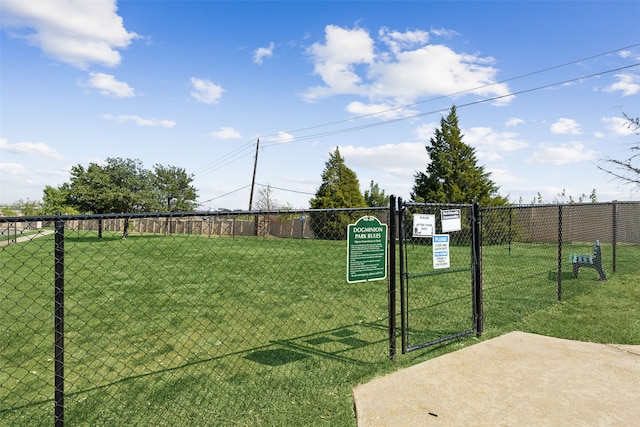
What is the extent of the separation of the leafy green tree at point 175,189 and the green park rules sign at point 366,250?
157 feet

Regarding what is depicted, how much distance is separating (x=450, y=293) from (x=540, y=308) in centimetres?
197

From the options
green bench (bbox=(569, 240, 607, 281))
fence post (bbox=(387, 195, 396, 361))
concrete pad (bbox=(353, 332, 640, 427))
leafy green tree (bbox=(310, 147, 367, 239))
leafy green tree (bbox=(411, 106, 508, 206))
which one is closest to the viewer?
concrete pad (bbox=(353, 332, 640, 427))

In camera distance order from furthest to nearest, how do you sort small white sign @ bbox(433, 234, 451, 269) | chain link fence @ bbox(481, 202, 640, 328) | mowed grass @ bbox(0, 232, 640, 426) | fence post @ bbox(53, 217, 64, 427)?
chain link fence @ bbox(481, 202, 640, 328) → small white sign @ bbox(433, 234, 451, 269) → mowed grass @ bbox(0, 232, 640, 426) → fence post @ bbox(53, 217, 64, 427)

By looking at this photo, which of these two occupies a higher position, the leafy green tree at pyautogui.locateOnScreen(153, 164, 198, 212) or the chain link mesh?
the leafy green tree at pyautogui.locateOnScreen(153, 164, 198, 212)

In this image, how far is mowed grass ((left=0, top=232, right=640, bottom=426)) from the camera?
3.31m

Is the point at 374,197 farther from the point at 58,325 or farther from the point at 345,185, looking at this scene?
the point at 58,325

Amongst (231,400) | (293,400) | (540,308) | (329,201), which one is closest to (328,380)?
(293,400)

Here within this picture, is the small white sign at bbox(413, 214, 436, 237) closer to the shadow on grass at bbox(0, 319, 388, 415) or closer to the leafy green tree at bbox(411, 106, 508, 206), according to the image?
the shadow on grass at bbox(0, 319, 388, 415)

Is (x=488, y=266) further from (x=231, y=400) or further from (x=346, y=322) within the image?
(x=231, y=400)

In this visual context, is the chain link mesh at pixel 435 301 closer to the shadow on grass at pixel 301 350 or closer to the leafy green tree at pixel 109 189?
the shadow on grass at pixel 301 350

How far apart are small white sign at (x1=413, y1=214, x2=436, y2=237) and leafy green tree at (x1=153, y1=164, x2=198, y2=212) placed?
157 feet

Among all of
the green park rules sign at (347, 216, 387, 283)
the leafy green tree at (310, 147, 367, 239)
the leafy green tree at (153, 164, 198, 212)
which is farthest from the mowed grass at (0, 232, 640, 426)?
the leafy green tree at (153, 164, 198, 212)

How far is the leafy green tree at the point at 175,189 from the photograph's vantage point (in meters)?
49.2

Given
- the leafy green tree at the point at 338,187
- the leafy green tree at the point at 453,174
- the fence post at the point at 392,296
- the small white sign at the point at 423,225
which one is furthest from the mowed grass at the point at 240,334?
the leafy green tree at the point at 338,187
